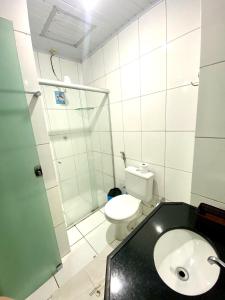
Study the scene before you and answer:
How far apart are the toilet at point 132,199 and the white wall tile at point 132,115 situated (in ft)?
1.64

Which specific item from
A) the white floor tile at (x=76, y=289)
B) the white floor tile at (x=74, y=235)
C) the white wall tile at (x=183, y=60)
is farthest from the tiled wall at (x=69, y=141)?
the white wall tile at (x=183, y=60)

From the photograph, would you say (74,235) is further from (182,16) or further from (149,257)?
(182,16)

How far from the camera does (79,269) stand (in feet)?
4.25

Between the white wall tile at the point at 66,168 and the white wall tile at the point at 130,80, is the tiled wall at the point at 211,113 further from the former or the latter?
the white wall tile at the point at 66,168

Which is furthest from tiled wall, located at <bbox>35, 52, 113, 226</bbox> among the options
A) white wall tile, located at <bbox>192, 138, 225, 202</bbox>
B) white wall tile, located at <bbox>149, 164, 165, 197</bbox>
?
white wall tile, located at <bbox>192, 138, 225, 202</bbox>

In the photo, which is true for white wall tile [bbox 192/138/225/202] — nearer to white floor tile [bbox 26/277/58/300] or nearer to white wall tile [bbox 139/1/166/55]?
white wall tile [bbox 139/1/166/55]

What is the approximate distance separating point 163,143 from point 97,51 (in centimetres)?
149

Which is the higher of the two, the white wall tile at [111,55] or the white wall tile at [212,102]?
the white wall tile at [111,55]

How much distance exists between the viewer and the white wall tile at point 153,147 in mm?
1399

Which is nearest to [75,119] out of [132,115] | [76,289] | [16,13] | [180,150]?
[132,115]

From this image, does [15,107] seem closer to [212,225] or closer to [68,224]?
[212,225]

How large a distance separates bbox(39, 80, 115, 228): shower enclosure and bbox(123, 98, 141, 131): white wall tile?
0.33 m

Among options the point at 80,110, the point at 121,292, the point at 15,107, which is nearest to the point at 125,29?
the point at 80,110

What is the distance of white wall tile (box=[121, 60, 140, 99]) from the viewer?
1457 millimetres
